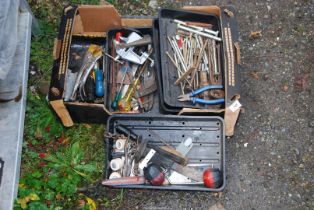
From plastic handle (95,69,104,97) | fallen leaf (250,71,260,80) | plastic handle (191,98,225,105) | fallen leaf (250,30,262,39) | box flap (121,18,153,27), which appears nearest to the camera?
plastic handle (191,98,225,105)

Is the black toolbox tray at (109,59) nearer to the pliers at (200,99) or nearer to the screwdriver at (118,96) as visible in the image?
the screwdriver at (118,96)

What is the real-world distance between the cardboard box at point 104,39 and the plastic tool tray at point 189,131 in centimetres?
8

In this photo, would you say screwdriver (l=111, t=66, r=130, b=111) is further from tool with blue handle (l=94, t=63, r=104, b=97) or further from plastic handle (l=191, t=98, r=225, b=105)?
plastic handle (l=191, t=98, r=225, b=105)

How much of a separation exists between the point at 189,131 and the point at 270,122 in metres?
0.62

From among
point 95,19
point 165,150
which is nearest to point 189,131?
point 165,150

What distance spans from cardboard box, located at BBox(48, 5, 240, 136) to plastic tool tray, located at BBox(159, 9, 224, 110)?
0.20ft

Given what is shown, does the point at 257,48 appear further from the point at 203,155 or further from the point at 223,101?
the point at 203,155

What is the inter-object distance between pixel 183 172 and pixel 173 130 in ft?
0.97

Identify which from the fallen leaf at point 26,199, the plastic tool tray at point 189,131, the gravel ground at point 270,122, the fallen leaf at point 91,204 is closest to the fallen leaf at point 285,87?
the gravel ground at point 270,122

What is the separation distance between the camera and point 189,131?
3.07m

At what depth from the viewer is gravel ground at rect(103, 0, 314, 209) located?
306 centimetres

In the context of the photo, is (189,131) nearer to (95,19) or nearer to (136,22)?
(136,22)

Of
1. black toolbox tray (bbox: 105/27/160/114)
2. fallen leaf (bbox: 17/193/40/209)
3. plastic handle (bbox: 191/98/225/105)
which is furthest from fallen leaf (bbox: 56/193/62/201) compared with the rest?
plastic handle (bbox: 191/98/225/105)

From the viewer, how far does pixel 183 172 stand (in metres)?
2.99
